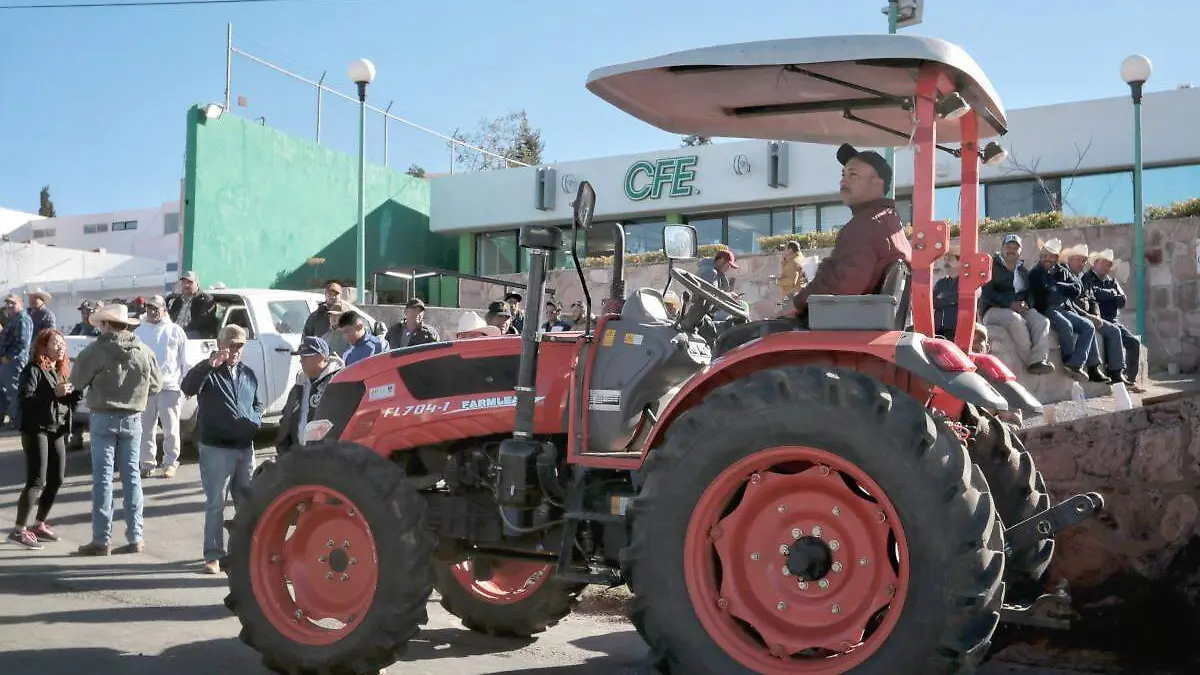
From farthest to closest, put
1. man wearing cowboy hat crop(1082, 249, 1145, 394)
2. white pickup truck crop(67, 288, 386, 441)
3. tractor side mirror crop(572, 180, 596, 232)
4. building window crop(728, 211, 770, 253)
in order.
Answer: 1. building window crop(728, 211, 770, 253)
2. white pickup truck crop(67, 288, 386, 441)
3. man wearing cowboy hat crop(1082, 249, 1145, 394)
4. tractor side mirror crop(572, 180, 596, 232)

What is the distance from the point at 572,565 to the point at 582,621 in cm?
190

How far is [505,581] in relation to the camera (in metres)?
6.07

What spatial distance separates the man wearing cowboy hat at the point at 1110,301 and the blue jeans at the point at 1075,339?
0.55m

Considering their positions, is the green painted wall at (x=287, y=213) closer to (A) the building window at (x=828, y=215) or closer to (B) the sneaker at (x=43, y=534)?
(A) the building window at (x=828, y=215)

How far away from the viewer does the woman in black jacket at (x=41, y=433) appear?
873cm

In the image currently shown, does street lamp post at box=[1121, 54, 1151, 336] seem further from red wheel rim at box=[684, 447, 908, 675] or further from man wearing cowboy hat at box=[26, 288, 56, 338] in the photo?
man wearing cowboy hat at box=[26, 288, 56, 338]

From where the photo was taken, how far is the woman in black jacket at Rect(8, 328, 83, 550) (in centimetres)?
873

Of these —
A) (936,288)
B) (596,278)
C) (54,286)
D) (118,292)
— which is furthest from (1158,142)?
(54,286)

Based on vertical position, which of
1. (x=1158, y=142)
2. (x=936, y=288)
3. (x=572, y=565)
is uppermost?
(x=1158, y=142)

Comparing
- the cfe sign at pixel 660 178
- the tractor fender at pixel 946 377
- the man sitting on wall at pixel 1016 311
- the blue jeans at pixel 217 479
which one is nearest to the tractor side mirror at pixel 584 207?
the tractor fender at pixel 946 377

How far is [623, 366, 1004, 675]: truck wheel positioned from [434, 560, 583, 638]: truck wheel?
1.79 m

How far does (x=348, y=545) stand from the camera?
4.95 meters

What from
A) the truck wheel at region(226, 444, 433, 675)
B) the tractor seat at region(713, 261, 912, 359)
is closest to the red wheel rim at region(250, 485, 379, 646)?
the truck wheel at region(226, 444, 433, 675)

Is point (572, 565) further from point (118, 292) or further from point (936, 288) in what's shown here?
point (118, 292)
